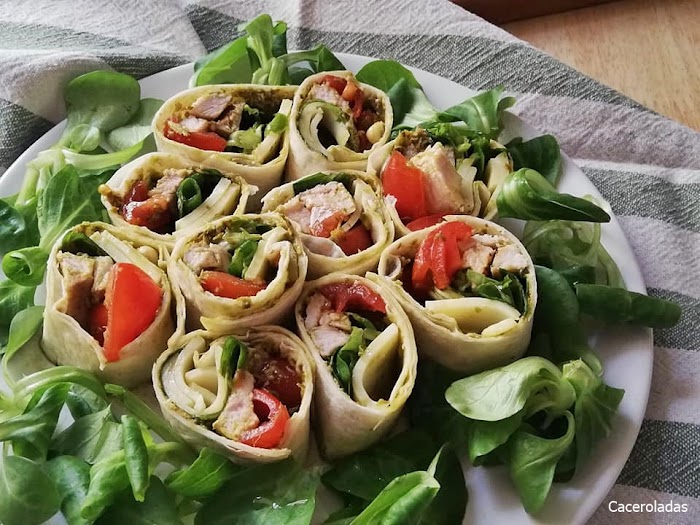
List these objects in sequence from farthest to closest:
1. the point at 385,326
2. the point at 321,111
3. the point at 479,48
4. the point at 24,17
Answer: the point at 479,48
the point at 24,17
the point at 321,111
the point at 385,326

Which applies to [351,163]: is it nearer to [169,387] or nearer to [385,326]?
[385,326]

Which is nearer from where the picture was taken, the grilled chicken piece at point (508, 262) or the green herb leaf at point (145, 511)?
the green herb leaf at point (145, 511)

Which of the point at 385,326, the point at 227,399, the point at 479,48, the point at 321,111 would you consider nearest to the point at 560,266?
the point at 385,326

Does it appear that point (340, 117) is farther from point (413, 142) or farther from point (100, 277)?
point (100, 277)

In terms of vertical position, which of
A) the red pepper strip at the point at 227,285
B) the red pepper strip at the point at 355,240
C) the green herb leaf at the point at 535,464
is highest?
the red pepper strip at the point at 227,285

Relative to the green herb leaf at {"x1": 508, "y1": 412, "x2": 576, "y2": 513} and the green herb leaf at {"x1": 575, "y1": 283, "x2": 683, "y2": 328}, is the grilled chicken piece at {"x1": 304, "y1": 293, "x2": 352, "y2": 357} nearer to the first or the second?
the green herb leaf at {"x1": 508, "y1": 412, "x2": 576, "y2": 513}

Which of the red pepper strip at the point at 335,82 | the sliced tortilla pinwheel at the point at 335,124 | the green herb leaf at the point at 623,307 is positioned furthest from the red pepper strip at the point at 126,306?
→ the green herb leaf at the point at 623,307

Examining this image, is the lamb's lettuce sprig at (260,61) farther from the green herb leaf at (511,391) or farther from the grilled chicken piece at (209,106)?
the green herb leaf at (511,391)
